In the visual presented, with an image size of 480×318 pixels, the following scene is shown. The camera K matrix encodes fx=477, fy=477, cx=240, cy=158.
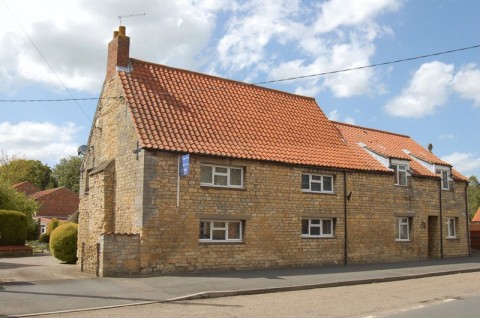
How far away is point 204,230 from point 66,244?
7.20m

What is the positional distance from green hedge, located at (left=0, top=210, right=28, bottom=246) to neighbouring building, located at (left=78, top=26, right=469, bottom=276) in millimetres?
9995

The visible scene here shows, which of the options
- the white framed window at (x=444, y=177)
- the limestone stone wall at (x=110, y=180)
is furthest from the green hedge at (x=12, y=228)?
the white framed window at (x=444, y=177)

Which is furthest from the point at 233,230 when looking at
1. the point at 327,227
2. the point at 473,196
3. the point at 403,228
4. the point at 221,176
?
the point at 473,196

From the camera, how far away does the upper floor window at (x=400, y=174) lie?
2395 centimetres

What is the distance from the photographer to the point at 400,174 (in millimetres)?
24297

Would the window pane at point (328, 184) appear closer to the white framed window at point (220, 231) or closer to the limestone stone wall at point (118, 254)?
the white framed window at point (220, 231)

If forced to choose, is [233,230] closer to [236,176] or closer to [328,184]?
[236,176]

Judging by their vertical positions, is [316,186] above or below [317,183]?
below

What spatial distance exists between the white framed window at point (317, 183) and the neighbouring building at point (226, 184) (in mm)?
71

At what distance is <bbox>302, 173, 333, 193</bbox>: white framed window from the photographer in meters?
20.2

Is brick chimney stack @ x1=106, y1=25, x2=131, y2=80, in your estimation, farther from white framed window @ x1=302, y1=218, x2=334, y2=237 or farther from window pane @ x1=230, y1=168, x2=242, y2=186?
white framed window @ x1=302, y1=218, x2=334, y2=237

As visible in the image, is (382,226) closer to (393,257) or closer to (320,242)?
(393,257)

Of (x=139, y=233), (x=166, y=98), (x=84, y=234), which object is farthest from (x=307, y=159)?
(x=84, y=234)

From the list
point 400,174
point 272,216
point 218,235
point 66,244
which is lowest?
point 66,244
